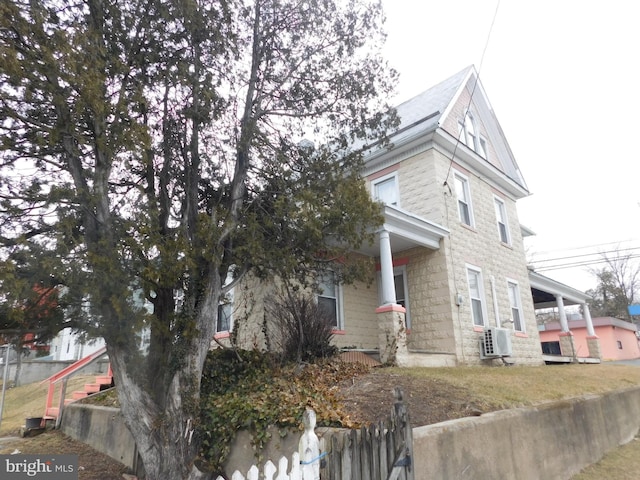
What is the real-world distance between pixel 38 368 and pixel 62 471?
17.9 meters

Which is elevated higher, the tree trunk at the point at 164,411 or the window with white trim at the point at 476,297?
the window with white trim at the point at 476,297

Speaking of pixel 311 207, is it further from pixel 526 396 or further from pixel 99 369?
pixel 99 369

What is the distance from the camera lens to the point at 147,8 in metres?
5.88

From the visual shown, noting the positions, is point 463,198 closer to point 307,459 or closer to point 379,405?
point 379,405

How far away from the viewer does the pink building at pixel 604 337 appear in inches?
1108

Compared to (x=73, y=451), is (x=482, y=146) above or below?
above

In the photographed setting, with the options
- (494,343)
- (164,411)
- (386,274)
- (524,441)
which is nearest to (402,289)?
(386,274)

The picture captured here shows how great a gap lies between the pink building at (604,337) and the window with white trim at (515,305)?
53.6ft

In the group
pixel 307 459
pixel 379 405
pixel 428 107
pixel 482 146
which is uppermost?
pixel 428 107

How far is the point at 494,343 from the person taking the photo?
11.2 m

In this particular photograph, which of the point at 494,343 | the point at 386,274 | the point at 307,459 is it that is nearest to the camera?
the point at 307,459

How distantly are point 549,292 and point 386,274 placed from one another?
12.2 metres

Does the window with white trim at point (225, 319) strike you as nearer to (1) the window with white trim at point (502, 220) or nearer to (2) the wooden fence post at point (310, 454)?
(2) the wooden fence post at point (310, 454)

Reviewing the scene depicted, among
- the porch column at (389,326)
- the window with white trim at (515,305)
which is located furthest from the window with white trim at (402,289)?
the window with white trim at (515,305)
